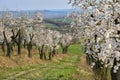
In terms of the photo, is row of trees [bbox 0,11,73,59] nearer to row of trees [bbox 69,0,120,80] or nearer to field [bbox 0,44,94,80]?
field [bbox 0,44,94,80]

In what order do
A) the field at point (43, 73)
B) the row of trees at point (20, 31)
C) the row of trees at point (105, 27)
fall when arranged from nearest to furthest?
the row of trees at point (105, 27) < the field at point (43, 73) < the row of trees at point (20, 31)

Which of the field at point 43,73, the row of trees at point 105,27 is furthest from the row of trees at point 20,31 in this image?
the row of trees at point 105,27

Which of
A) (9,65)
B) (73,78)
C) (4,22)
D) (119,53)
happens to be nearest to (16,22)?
(4,22)

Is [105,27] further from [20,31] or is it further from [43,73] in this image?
[20,31]

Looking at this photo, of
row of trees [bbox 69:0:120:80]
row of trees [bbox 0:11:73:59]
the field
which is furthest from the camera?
row of trees [bbox 0:11:73:59]

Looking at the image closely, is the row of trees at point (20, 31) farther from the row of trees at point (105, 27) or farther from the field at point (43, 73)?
the row of trees at point (105, 27)

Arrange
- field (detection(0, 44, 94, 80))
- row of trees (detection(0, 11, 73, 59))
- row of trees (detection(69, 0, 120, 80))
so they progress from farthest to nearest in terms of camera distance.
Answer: row of trees (detection(0, 11, 73, 59)) → field (detection(0, 44, 94, 80)) → row of trees (detection(69, 0, 120, 80))

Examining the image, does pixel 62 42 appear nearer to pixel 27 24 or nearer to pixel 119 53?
pixel 27 24

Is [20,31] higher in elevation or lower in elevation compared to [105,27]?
lower

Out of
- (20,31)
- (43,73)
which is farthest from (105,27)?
(20,31)

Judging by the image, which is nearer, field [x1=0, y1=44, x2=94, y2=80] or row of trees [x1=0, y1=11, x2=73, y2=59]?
field [x1=0, y1=44, x2=94, y2=80]

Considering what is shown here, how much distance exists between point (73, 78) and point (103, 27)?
25.1 metres

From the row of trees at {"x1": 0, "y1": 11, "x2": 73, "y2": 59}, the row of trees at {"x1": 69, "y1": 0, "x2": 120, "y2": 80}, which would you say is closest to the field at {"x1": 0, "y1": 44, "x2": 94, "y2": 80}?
A: the row of trees at {"x1": 0, "y1": 11, "x2": 73, "y2": 59}

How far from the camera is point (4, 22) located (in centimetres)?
6962
